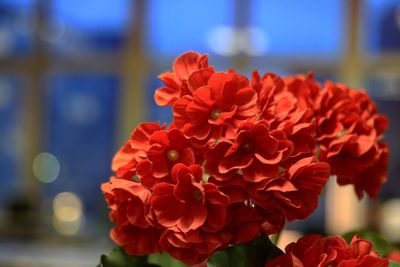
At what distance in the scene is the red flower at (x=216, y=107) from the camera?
2.25ft

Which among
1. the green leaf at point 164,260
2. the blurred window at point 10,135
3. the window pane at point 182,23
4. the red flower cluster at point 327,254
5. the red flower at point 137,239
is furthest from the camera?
the blurred window at point 10,135

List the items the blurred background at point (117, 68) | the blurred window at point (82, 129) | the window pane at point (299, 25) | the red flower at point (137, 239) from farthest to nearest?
1. the blurred window at point (82, 129)
2. the window pane at point (299, 25)
3. the blurred background at point (117, 68)
4. the red flower at point (137, 239)


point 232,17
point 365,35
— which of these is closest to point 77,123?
point 232,17

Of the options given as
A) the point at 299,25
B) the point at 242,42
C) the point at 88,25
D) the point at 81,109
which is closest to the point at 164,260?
the point at 242,42

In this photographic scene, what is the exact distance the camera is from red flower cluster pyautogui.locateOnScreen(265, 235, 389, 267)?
0.64 metres

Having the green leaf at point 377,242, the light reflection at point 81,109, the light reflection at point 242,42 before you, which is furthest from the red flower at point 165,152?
the light reflection at point 81,109

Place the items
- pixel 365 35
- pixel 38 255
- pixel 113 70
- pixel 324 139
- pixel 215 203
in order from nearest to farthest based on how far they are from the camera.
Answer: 1. pixel 215 203
2. pixel 324 139
3. pixel 38 255
4. pixel 365 35
5. pixel 113 70

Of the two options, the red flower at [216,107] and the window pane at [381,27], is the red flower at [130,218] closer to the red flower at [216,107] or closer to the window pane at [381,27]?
the red flower at [216,107]

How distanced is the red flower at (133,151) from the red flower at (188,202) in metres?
0.06

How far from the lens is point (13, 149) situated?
758 centimetres

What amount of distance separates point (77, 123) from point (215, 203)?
714cm

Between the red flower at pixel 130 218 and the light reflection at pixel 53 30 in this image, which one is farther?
the light reflection at pixel 53 30

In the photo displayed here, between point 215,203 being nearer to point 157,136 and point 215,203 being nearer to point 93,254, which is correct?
point 157,136

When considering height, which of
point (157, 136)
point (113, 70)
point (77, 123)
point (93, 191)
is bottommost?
point (93, 191)
